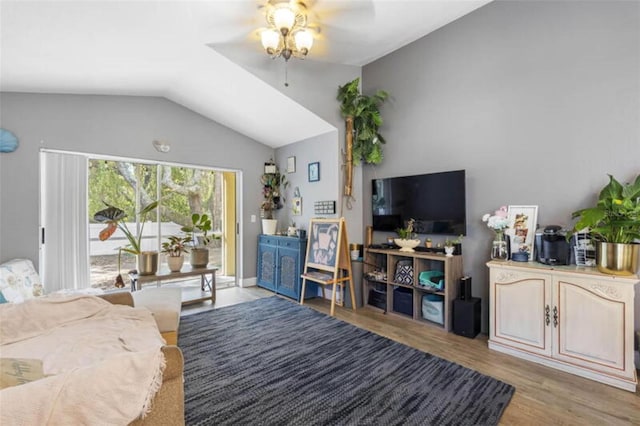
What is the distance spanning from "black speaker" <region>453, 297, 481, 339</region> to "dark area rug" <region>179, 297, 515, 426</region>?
63 cm

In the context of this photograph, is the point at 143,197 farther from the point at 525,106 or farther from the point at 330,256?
the point at 525,106

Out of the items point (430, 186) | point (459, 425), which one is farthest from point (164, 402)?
point (430, 186)

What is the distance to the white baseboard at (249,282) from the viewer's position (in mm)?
4915

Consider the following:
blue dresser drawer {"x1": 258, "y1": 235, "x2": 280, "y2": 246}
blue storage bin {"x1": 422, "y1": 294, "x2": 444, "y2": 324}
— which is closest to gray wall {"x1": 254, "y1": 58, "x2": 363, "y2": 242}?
blue dresser drawer {"x1": 258, "y1": 235, "x2": 280, "y2": 246}

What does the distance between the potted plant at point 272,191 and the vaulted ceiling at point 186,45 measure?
0.99 meters

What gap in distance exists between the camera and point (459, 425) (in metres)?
1.70

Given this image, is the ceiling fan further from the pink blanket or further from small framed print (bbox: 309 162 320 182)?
the pink blanket

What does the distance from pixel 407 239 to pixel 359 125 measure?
1.66m

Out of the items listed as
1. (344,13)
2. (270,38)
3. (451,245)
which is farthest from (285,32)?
(451,245)

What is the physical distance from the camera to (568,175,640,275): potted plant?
80.7 inches

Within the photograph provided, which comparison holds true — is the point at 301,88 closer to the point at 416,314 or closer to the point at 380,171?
the point at 380,171

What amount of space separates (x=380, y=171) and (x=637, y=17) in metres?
Result: 2.61

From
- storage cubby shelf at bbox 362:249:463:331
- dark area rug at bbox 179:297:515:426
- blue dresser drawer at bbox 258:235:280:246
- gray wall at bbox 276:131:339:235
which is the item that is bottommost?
dark area rug at bbox 179:297:515:426

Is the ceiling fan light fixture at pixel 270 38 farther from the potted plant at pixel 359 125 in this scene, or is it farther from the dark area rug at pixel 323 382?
the dark area rug at pixel 323 382
